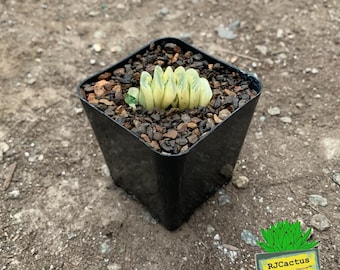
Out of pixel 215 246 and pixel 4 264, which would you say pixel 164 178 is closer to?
pixel 215 246

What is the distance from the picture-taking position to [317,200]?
4.32 ft

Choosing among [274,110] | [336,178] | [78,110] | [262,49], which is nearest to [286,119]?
[274,110]

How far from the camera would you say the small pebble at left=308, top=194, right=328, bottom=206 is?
1.31 meters

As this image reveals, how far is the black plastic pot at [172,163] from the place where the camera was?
3.34ft

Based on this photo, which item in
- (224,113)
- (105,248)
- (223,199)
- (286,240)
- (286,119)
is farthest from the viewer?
(286,119)

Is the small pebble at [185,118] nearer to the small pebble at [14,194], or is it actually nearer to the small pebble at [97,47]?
the small pebble at [14,194]

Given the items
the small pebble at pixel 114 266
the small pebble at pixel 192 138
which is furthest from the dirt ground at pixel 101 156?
the small pebble at pixel 192 138

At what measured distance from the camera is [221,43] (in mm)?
1937

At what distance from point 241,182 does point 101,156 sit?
0.55 metres

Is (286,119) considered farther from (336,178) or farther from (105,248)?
(105,248)

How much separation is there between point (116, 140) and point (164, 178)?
20 cm

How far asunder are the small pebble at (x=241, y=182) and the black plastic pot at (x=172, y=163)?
0.18 feet

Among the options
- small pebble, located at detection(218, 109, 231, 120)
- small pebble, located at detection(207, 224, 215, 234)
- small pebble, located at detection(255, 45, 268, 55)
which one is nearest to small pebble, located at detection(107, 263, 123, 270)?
small pebble, located at detection(207, 224, 215, 234)

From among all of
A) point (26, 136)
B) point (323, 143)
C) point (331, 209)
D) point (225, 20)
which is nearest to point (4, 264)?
point (26, 136)
